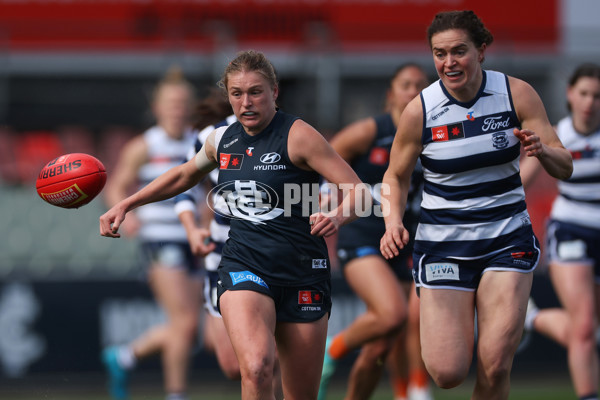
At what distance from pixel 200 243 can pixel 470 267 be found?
1899 mm

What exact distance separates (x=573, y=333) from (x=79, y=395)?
17.1ft

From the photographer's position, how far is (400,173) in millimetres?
5246

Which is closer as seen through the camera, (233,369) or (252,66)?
(252,66)

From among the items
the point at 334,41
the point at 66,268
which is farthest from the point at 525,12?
the point at 66,268

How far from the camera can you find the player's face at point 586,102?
24.2 feet

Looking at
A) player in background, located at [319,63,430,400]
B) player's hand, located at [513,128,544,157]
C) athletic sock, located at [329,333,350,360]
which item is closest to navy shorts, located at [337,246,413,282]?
player in background, located at [319,63,430,400]

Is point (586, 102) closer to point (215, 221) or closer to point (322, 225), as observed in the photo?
point (215, 221)

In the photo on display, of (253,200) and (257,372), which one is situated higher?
(253,200)

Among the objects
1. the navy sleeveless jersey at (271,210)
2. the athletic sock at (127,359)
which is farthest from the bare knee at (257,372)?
the athletic sock at (127,359)

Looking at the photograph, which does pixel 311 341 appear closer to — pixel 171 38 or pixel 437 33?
pixel 437 33

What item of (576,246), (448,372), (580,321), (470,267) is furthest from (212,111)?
(580,321)

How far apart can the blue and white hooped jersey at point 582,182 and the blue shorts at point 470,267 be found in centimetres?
248

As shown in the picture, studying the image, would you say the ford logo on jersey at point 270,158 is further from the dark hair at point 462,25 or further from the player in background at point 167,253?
the player in background at point 167,253

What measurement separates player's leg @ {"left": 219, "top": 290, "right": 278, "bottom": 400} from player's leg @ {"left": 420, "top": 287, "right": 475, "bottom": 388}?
0.90 m
